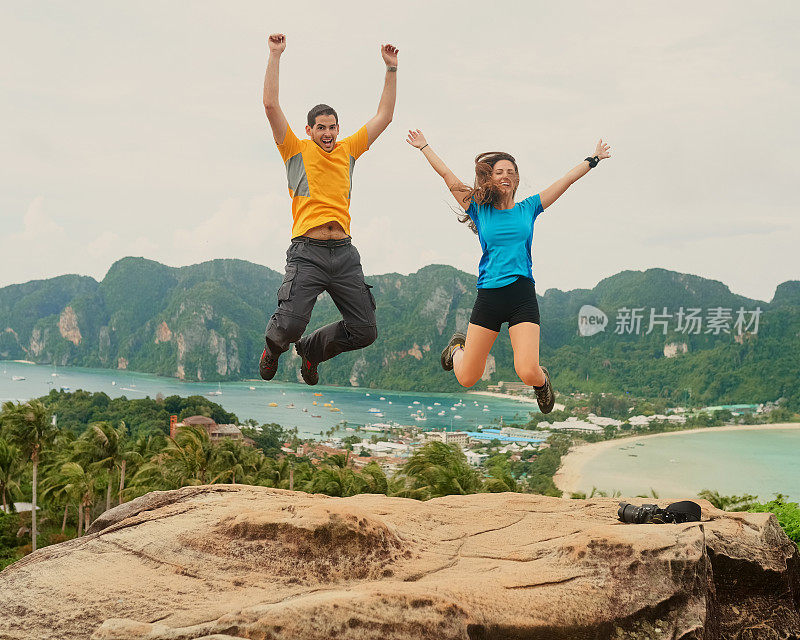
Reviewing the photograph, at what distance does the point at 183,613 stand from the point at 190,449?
2277 cm

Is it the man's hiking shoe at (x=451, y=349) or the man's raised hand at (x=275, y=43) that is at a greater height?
the man's raised hand at (x=275, y=43)

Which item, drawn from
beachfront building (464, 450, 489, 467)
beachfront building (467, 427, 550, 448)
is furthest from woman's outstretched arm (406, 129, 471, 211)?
beachfront building (467, 427, 550, 448)

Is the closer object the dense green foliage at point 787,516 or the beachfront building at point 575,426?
the dense green foliage at point 787,516

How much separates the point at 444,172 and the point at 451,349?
65.8 inches

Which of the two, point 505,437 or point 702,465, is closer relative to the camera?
point 505,437

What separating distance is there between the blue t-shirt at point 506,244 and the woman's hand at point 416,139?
817 millimetres

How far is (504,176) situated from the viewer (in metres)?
5.91

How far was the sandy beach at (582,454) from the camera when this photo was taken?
6133cm

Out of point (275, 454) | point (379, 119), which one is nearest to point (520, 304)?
point (379, 119)

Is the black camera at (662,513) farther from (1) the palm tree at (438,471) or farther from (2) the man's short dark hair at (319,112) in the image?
(1) the palm tree at (438,471)

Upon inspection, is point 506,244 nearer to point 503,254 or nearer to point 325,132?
point 503,254

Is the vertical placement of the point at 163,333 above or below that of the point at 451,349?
above

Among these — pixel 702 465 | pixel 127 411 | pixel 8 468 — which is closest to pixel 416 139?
pixel 8 468

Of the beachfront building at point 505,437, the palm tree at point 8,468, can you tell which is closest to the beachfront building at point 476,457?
the beachfront building at point 505,437
